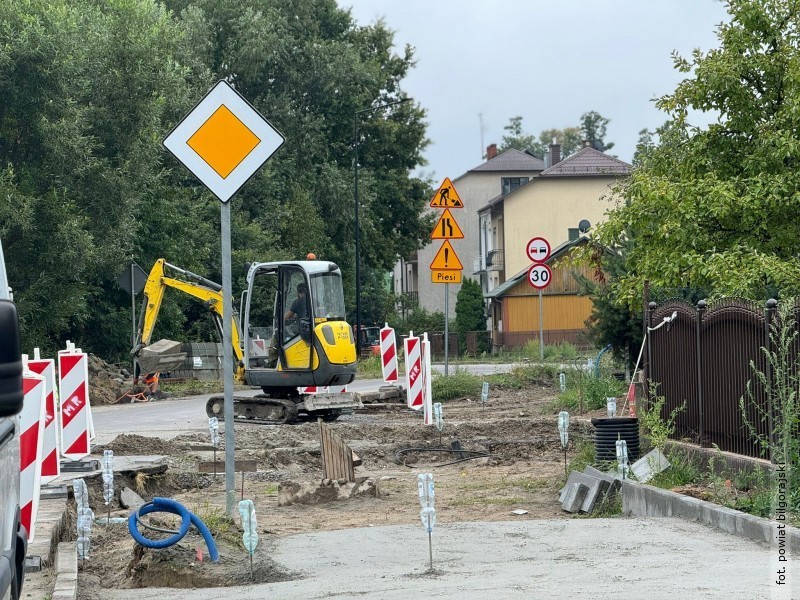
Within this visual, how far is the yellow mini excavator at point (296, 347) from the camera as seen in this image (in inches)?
947

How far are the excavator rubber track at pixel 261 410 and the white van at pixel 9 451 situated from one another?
18.4 m

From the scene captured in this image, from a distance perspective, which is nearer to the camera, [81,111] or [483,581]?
[483,581]

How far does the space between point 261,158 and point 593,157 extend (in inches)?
2992

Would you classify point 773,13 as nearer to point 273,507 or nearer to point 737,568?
point 273,507

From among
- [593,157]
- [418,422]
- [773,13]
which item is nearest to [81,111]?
[418,422]

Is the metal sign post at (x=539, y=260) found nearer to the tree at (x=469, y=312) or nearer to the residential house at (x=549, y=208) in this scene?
the tree at (x=469, y=312)

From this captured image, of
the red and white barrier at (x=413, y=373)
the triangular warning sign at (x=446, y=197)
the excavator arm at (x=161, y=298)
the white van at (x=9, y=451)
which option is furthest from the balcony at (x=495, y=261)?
the white van at (x=9, y=451)

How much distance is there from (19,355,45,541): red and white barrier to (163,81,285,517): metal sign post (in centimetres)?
158

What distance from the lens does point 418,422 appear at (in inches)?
880

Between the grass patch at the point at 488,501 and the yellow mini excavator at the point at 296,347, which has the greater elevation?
the yellow mini excavator at the point at 296,347

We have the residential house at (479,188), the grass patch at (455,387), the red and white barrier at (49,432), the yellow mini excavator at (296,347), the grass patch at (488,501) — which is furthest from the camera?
the residential house at (479,188)

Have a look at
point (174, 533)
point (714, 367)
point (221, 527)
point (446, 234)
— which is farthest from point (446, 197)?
point (174, 533)

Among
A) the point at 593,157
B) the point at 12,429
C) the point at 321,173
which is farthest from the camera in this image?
the point at 593,157

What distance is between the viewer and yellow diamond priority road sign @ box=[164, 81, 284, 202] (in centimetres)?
982
